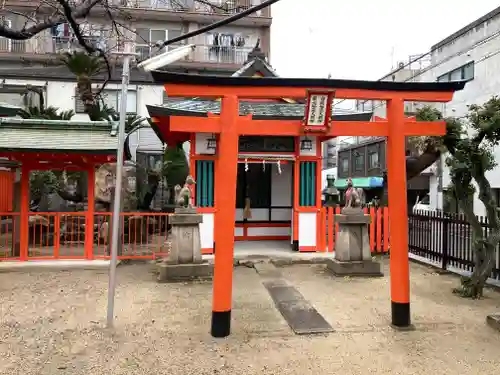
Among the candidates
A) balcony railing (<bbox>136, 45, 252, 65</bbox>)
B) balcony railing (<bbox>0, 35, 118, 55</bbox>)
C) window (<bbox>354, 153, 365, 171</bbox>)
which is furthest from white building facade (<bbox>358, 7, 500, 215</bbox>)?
balcony railing (<bbox>0, 35, 118, 55</bbox>)

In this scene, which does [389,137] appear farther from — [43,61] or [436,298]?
[43,61]

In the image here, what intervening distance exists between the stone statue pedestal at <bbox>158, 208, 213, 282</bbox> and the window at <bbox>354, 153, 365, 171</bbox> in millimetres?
24576

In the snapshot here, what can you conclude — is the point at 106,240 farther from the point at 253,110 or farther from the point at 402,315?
the point at 402,315

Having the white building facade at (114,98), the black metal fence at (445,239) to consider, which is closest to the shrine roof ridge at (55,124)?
the black metal fence at (445,239)

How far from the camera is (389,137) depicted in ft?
17.9

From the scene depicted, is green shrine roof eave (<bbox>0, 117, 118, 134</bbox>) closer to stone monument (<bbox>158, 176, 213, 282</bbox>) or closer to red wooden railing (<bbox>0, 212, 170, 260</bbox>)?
red wooden railing (<bbox>0, 212, 170, 260</bbox>)

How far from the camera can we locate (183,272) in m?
8.14

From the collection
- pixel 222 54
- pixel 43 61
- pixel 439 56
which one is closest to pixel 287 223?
pixel 222 54

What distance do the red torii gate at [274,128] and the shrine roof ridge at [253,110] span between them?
4520 millimetres

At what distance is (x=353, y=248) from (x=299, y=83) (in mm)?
4684

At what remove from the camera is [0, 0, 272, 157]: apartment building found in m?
21.1

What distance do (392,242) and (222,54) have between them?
21018 mm

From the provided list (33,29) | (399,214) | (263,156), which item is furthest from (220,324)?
(263,156)

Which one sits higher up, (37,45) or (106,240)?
(37,45)
